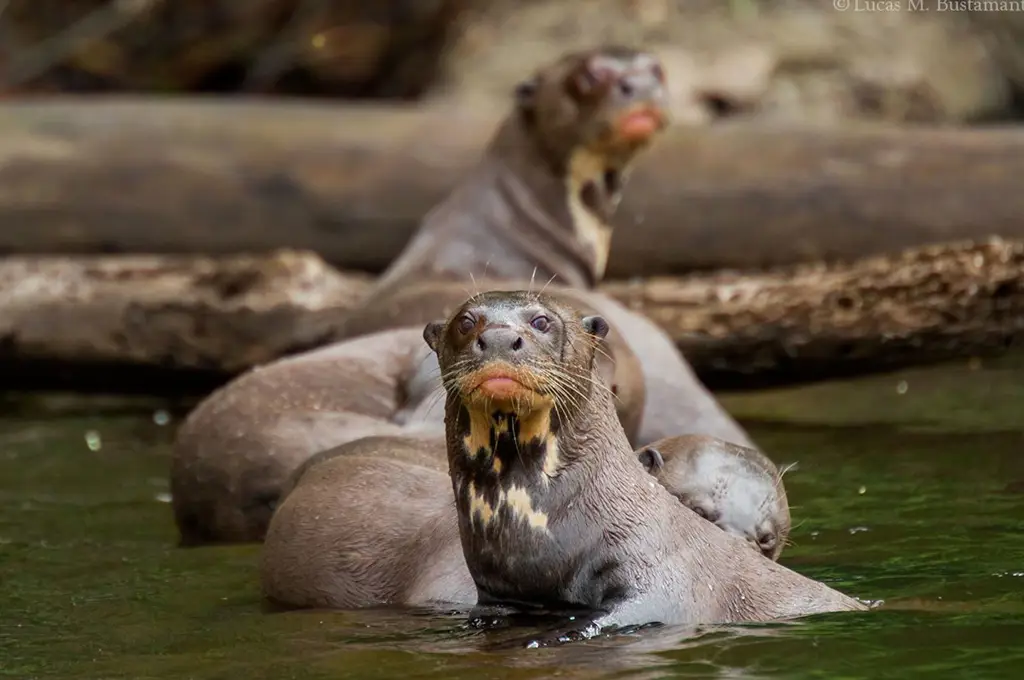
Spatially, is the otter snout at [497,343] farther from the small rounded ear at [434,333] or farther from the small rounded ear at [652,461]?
the small rounded ear at [652,461]

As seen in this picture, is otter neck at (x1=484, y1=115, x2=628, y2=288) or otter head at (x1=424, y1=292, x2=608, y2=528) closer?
otter head at (x1=424, y1=292, x2=608, y2=528)

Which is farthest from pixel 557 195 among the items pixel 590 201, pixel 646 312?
pixel 646 312

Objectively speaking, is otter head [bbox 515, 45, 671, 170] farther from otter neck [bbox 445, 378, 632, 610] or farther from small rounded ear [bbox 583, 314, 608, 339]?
otter neck [bbox 445, 378, 632, 610]

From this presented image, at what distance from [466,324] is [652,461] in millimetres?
849

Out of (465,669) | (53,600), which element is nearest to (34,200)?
(53,600)

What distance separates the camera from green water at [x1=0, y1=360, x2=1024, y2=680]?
380 cm

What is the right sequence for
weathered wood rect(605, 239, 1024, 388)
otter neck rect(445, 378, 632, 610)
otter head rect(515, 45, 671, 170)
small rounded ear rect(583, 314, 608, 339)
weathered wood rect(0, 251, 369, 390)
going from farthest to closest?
weathered wood rect(0, 251, 369, 390) < otter head rect(515, 45, 671, 170) < weathered wood rect(605, 239, 1024, 388) < small rounded ear rect(583, 314, 608, 339) < otter neck rect(445, 378, 632, 610)

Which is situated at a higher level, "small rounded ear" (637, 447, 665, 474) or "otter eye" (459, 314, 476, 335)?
"otter eye" (459, 314, 476, 335)

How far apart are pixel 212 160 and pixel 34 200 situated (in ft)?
2.81

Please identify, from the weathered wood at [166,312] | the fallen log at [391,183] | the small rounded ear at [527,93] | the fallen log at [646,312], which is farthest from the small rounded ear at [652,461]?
the fallen log at [391,183]
